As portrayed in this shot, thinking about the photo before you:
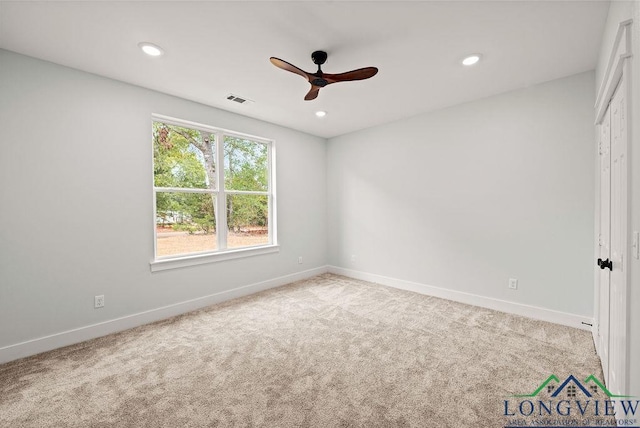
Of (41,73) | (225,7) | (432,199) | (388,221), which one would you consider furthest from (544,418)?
(41,73)

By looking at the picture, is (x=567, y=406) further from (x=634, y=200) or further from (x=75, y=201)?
(x=75, y=201)

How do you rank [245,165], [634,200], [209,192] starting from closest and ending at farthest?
[634,200] < [209,192] < [245,165]

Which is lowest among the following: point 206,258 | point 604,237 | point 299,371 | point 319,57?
point 299,371

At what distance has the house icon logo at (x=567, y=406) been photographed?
5.28 ft

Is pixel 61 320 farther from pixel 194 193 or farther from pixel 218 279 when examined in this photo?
pixel 194 193

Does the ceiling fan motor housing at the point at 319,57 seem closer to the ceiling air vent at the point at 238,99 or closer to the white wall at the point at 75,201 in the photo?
the ceiling air vent at the point at 238,99

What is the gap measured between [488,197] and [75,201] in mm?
4600

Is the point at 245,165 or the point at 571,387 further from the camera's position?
the point at 245,165

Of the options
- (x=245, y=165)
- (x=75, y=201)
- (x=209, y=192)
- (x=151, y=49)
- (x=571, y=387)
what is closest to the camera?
(x=571, y=387)

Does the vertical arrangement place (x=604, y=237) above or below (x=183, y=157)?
below

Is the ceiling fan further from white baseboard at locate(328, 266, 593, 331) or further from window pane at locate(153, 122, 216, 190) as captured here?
white baseboard at locate(328, 266, 593, 331)

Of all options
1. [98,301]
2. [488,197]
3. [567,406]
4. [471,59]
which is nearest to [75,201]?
[98,301]

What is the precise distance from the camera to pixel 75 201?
2678 millimetres

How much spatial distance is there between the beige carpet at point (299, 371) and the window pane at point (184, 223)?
88cm
